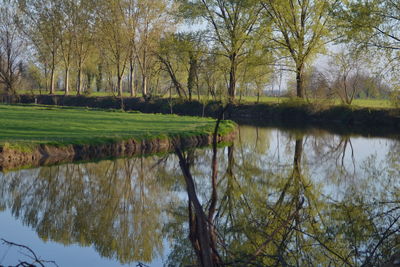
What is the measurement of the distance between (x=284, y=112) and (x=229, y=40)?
23.5 feet

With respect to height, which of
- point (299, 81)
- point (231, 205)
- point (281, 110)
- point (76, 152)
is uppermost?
point (299, 81)

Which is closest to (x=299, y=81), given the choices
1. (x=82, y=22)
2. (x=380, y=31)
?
(x=380, y=31)

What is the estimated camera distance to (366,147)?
71.6 ft

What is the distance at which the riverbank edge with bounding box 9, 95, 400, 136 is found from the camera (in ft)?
104

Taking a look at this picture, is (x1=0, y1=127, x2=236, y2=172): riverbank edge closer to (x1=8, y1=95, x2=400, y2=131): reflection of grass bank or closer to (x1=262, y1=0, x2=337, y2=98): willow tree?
(x1=8, y1=95, x2=400, y2=131): reflection of grass bank

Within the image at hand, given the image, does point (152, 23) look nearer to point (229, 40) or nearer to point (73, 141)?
point (229, 40)

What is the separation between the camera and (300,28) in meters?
34.1

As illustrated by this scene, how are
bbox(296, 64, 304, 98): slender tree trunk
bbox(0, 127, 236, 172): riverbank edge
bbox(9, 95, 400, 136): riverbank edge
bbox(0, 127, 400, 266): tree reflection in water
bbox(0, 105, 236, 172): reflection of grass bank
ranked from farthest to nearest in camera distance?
bbox(296, 64, 304, 98): slender tree trunk
bbox(9, 95, 400, 136): riverbank edge
bbox(0, 105, 236, 172): reflection of grass bank
bbox(0, 127, 236, 172): riverbank edge
bbox(0, 127, 400, 266): tree reflection in water

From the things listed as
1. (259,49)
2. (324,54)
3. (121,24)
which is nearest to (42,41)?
(121,24)

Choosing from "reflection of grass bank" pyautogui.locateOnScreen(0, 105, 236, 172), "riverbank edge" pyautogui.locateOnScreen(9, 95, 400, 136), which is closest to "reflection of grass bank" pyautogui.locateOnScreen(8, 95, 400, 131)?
"riverbank edge" pyautogui.locateOnScreen(9, 95, 400, 136)

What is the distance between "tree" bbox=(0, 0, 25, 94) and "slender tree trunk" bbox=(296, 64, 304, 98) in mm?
27559

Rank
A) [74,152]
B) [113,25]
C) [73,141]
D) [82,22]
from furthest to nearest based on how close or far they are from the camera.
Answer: [82,22] < [113,25] < [73,141] < [74,152]

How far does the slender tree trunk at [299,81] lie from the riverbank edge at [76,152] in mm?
15879

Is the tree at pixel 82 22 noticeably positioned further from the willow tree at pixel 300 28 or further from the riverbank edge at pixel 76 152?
the riverbank edge at pixel 76 152
